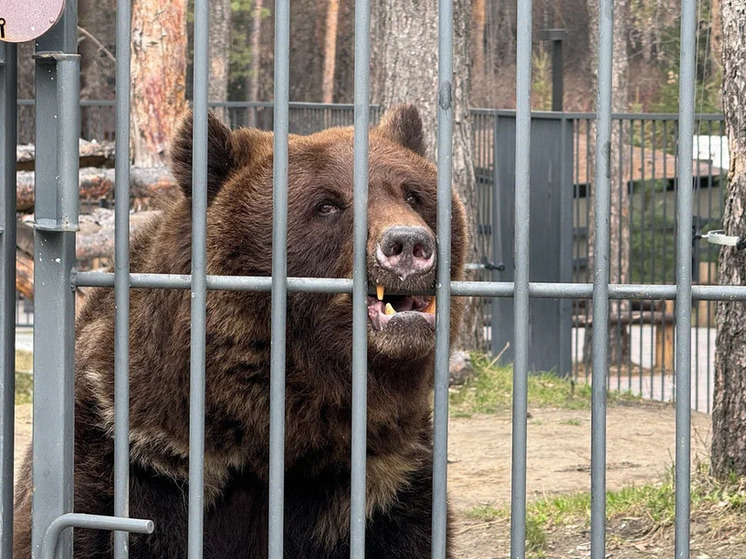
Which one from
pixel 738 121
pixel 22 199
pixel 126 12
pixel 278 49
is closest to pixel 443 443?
pixel 278 49

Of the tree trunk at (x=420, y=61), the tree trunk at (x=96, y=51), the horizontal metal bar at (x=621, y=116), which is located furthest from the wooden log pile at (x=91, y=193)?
the tree trunk at (x=96, y=51)

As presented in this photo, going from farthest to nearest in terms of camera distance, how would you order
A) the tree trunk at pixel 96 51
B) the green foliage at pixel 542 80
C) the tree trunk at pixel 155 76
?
1. the green foliage at pixel 542 80
2. the tree trunk at pixel 96 51
3. the tree trunk at pixel 155 76

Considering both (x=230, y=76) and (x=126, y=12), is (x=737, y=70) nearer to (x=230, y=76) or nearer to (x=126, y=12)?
(x=126, y=12)

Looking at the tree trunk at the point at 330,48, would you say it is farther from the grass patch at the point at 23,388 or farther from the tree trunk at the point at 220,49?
the grass patch at the point at 23,388

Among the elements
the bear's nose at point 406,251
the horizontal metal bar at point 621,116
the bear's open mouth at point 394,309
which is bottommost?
the bear's open mouth at point 394,309

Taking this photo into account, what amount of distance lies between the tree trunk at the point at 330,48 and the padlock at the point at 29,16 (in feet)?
71.5

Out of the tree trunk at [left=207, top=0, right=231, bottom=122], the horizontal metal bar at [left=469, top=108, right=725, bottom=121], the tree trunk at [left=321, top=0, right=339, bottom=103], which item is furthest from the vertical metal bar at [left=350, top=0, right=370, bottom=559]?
the tree trunk at [left=321, top=0, right=339, bottom=103]

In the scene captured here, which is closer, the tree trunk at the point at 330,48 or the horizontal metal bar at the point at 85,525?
the horizontal metal bar at the point at 85,525

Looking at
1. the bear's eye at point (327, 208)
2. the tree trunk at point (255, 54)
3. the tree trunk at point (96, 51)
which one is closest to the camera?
the bear's eye at point (327, 208)

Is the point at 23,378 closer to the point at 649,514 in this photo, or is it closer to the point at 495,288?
the point at 649,514

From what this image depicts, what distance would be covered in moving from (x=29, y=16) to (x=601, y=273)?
4.68 feet

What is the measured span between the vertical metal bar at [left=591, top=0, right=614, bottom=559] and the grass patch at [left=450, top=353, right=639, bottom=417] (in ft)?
21.6

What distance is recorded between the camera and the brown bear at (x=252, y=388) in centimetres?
355

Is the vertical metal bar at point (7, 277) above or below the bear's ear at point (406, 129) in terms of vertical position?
below
